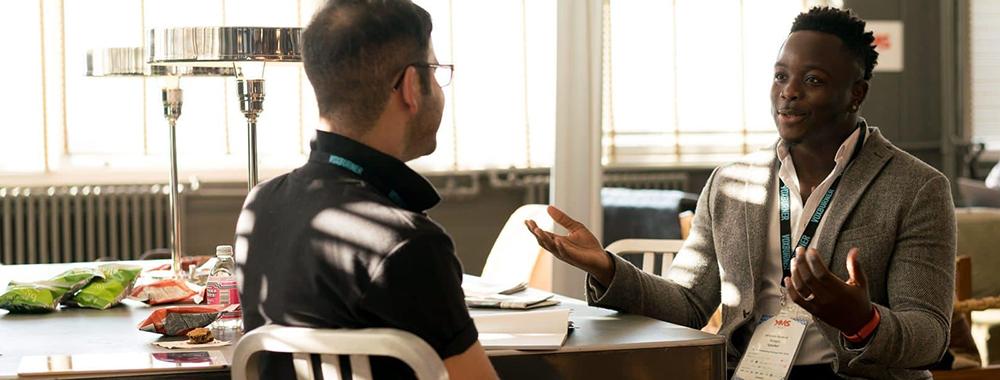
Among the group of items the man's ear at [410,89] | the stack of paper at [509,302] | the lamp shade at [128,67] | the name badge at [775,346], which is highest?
the lamp shade at [128,67]

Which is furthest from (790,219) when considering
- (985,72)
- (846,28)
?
(985,72)

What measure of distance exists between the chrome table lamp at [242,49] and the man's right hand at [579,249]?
0.61m

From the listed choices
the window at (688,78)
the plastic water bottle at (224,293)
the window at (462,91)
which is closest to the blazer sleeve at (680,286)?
the plastic water bottle at (224,293)

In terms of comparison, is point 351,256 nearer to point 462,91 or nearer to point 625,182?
point 462,91

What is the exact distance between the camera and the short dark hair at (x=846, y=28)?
2.55 metres

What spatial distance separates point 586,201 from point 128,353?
2818 mm

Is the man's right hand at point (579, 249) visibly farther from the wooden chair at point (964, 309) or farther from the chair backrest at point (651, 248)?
the wooden chair at point (964, 309)

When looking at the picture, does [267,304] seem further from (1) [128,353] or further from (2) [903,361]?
(2) [903,361]

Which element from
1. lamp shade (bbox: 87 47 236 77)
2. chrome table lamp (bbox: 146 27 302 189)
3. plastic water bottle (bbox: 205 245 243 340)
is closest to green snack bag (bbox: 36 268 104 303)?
plastic water bottle (bbox: 205 245 243 340)

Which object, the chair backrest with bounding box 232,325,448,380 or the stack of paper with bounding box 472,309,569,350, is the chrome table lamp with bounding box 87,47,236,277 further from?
A: the chair backrest with bounding box 232,325,448,380

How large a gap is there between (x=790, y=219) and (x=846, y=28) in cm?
39

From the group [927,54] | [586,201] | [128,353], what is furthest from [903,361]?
[927,54]

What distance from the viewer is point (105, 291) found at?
2.53m

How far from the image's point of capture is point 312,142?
1.74 meters
